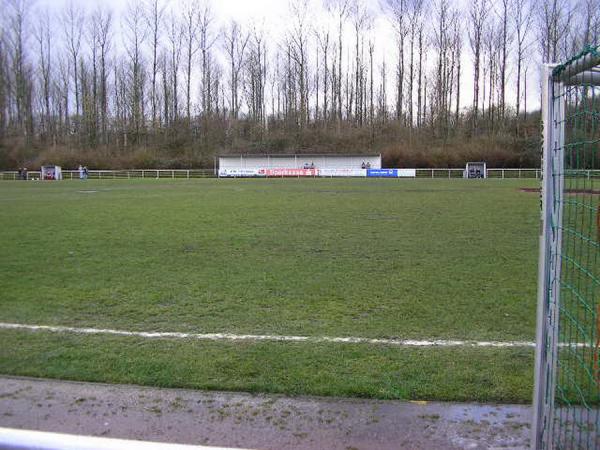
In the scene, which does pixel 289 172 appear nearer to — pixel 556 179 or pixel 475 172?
pixel 475 172

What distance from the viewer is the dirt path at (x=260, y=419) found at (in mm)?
3238

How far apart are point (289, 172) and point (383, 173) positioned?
391 inches

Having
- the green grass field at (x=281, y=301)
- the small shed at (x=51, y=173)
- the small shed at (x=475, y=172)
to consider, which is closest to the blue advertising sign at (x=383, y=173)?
the small shed at (x=475, y=172)

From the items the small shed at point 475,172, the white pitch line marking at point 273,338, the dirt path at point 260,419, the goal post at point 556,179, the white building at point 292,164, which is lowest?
the dirt path at point 260,419

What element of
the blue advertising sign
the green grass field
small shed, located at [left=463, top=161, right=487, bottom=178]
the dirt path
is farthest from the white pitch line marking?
the blue advertising sign

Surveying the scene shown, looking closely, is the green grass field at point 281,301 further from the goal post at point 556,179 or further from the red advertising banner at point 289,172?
the red advertising banner at point 289,172

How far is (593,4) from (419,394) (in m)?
65.4

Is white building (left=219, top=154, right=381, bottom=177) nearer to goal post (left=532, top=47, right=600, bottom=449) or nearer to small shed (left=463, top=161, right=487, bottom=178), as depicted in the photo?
small shed (left=463, top=161, right=487, bottom=178)

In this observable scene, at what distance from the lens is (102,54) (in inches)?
3332

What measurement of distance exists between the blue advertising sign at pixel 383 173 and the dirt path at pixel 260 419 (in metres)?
51.4

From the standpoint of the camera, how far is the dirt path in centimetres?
324

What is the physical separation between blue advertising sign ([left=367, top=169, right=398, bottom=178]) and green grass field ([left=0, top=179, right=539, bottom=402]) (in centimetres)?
4009

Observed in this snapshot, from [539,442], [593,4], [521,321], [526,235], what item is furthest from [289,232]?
[593,4]

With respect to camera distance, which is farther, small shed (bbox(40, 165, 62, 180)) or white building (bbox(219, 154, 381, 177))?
white building (bbox(219, 154, 381, 177))
